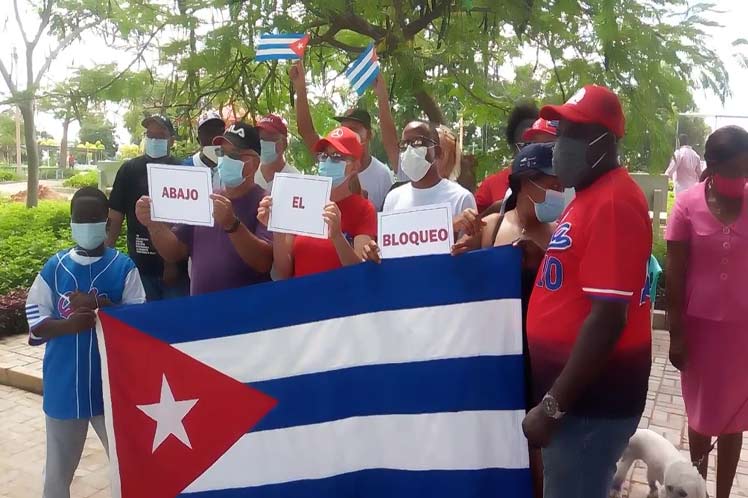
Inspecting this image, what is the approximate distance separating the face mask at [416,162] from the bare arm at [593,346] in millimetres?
1592

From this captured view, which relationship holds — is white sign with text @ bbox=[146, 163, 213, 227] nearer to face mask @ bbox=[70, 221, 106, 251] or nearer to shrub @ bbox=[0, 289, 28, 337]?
face mask @ bbox=[70, 221, 106, 251]

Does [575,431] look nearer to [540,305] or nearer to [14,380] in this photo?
[540,305]

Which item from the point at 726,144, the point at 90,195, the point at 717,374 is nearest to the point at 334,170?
the point at 90,195

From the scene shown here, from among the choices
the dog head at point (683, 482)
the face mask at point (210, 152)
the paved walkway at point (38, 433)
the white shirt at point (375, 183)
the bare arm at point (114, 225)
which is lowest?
the paved walkway at point (38, 433)

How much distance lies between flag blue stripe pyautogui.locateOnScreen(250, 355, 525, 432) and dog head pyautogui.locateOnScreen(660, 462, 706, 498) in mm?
1109

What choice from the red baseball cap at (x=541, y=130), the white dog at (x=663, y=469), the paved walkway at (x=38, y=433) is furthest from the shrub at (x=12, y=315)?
the white dog at (x=663, y=469)

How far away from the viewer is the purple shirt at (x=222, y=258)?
327cm

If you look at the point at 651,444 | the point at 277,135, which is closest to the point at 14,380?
the point at 277,135

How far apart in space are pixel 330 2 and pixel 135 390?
258cm

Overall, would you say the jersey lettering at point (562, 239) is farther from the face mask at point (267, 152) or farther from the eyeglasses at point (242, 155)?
the face mask at point (267, 152)

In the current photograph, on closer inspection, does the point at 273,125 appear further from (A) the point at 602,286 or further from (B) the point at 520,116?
(A) the point at 602,286

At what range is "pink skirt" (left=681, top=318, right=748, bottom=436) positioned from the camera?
3.19 m

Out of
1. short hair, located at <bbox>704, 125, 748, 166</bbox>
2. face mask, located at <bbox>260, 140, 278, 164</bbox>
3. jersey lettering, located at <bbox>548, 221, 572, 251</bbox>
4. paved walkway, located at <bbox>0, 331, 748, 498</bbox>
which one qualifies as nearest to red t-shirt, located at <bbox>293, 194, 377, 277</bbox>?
face mask, located at <bbox>260, 140, 278, 164</bbox>

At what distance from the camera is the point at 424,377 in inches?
113
